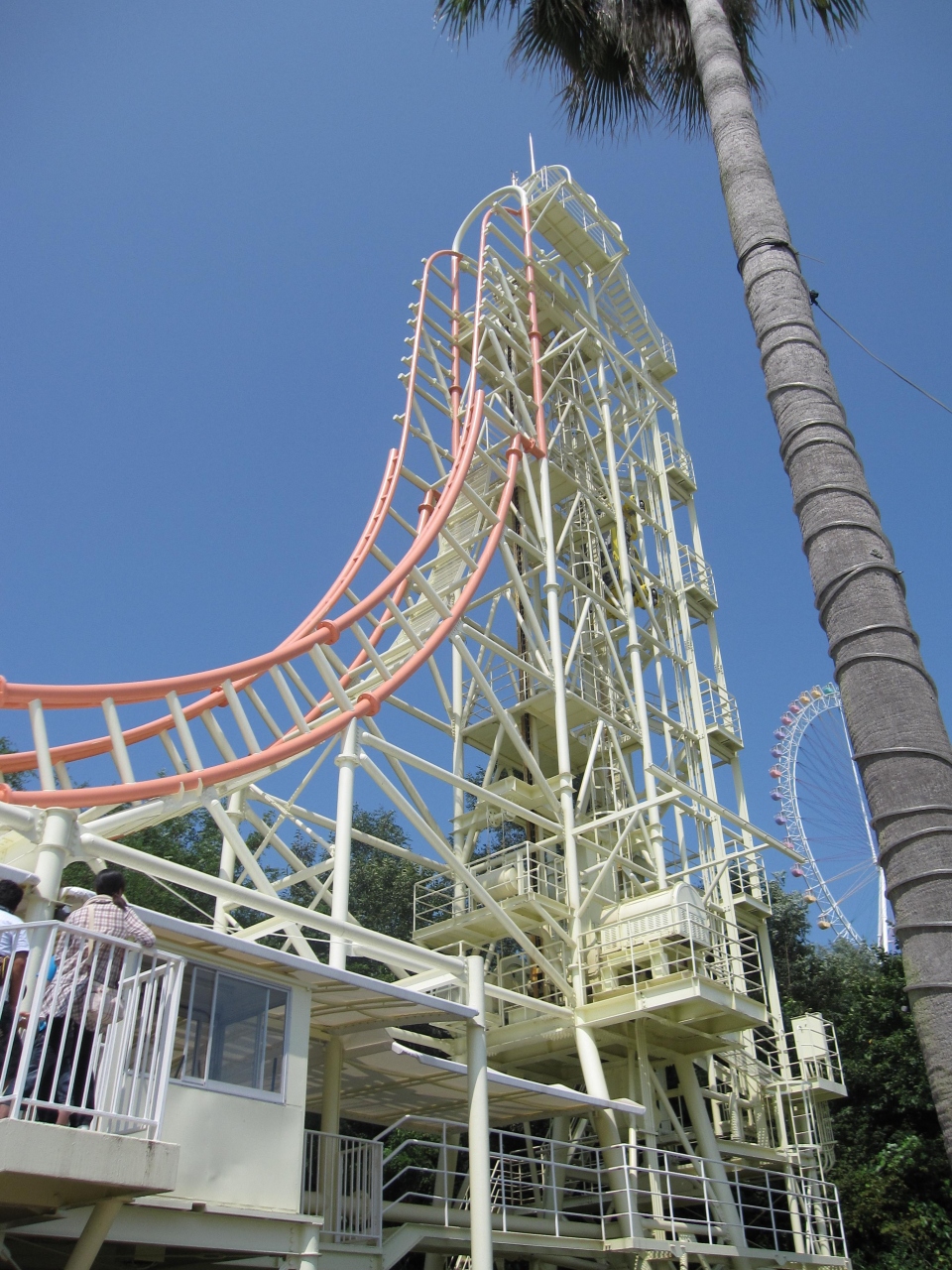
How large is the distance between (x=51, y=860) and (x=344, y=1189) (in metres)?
6.04

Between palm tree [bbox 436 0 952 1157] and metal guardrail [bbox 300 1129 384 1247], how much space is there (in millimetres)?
7896

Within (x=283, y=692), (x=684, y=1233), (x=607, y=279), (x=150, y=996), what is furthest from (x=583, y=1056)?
(x=607, y=279)

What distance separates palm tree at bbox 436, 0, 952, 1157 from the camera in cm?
571

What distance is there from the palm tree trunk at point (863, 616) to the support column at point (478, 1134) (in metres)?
7.47

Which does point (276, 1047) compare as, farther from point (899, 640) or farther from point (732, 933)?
point (732, 933)

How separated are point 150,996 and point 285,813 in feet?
35.2

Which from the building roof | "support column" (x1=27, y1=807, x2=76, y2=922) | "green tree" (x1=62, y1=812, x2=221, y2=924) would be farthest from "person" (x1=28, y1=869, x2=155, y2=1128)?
"green tree" (x1=62, y1=812, x2=221, y2=924)

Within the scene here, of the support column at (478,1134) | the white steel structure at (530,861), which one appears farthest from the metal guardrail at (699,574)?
the support column at (478,1134)

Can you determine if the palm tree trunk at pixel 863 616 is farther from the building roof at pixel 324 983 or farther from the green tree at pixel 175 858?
the green tree at pixel 175 858

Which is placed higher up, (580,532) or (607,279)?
(607,279)

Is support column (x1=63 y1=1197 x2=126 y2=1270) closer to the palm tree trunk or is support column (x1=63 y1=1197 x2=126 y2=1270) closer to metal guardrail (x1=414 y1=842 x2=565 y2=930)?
the palm tree trunk

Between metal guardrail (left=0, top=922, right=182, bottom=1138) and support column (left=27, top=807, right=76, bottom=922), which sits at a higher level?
support column (left=27, top=807, right=76, bottom=922)

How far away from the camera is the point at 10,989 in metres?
6.96

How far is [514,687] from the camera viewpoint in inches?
944
